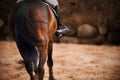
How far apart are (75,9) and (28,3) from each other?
3004 mm

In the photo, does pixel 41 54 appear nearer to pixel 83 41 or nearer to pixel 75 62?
pixel 75 62

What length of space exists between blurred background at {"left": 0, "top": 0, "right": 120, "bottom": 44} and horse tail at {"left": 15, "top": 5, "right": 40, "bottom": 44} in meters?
2.76

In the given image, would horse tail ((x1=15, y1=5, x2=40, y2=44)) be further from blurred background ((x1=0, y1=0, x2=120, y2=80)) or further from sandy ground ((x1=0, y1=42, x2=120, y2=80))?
blurred background ((x1=0, y1=0, x2=120, y2=80))

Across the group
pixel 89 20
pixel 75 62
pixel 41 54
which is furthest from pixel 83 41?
pixel 41 54

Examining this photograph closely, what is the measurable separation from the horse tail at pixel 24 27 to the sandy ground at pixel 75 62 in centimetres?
114

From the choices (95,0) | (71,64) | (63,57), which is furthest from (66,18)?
(71,64)

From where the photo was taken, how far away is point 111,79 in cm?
359

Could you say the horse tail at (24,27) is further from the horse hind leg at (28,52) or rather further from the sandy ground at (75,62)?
the sandy ground at (75,62)

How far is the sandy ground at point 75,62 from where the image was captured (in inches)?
147

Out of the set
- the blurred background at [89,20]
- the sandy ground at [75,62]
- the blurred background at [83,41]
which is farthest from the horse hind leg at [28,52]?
the blurred background at [89,20]

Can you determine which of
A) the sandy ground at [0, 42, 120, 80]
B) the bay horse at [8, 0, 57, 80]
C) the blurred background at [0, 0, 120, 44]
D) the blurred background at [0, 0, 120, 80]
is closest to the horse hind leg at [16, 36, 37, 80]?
the bay horse at [8, 0, 57, 80]

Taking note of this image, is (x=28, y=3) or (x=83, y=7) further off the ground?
(x=28, y=3)

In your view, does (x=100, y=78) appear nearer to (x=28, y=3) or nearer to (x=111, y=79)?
(x=111, y=79)

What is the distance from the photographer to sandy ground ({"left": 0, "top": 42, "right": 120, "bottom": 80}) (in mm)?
3727
